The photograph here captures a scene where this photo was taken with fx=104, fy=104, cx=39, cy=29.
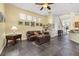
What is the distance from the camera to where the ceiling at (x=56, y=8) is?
8.02 feet

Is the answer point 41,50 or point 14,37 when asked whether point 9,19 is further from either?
point 41,50

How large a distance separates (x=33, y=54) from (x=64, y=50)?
2.48ft

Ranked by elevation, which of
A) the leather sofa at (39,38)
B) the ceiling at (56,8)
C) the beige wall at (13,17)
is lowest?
the leather sofa at (39,38)

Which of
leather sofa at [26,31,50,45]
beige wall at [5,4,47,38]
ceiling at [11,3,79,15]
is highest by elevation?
ceiling at [11,3,79,15]

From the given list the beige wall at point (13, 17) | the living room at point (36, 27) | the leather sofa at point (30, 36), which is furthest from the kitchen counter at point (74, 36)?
the leather sofa at point (30, 36)

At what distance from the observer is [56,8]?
2.52 metres

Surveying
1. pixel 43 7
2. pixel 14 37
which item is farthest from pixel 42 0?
pixel 14 37

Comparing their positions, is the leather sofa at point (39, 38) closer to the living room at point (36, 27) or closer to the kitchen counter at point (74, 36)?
the living room at point (36, 27)

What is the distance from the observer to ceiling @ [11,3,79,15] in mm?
2443

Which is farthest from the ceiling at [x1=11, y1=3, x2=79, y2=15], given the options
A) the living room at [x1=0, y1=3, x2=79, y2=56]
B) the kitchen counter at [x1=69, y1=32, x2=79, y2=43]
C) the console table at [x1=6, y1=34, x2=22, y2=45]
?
the console table at [x1=6, y1=34, x2=22, y2=45]

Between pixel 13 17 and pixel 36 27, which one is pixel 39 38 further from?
pixel 13 17

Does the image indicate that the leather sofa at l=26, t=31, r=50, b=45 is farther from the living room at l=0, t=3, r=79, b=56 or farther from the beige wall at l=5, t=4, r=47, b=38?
the beige wall at l=5, t=4, r=47, b=38

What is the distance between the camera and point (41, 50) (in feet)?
8.29

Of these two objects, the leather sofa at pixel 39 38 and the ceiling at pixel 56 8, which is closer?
the ceiling at pixel 56 8
